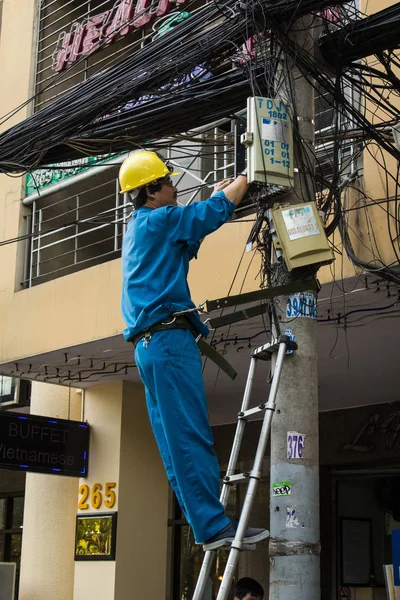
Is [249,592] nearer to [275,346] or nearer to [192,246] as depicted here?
[275,346]

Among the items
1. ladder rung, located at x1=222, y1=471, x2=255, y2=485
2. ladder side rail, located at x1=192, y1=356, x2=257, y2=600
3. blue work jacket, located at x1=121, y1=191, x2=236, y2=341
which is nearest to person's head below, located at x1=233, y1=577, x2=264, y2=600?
ladder side rail, located at x1=192, y1=356, x2=257, y2=600

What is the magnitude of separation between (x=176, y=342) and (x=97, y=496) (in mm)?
6030

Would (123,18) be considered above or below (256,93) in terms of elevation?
above

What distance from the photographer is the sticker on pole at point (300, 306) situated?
5.51m

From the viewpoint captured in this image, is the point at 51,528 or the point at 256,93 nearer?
the point at 256,93

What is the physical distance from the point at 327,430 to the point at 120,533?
298 centimetres

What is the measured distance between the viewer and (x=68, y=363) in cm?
1091

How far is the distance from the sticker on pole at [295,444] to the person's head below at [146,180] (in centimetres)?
147

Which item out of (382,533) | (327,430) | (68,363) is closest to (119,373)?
(68,363)

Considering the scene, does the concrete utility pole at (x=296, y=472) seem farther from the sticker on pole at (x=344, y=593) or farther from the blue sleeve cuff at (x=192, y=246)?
the sticker on pole at (x=344, y=593)

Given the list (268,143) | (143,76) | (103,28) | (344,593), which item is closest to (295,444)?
(268,143)

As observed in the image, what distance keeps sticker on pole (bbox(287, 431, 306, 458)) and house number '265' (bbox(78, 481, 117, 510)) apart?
5.79 metres

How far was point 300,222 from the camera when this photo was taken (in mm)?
5527

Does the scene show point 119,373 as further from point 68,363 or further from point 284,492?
point 284,492
